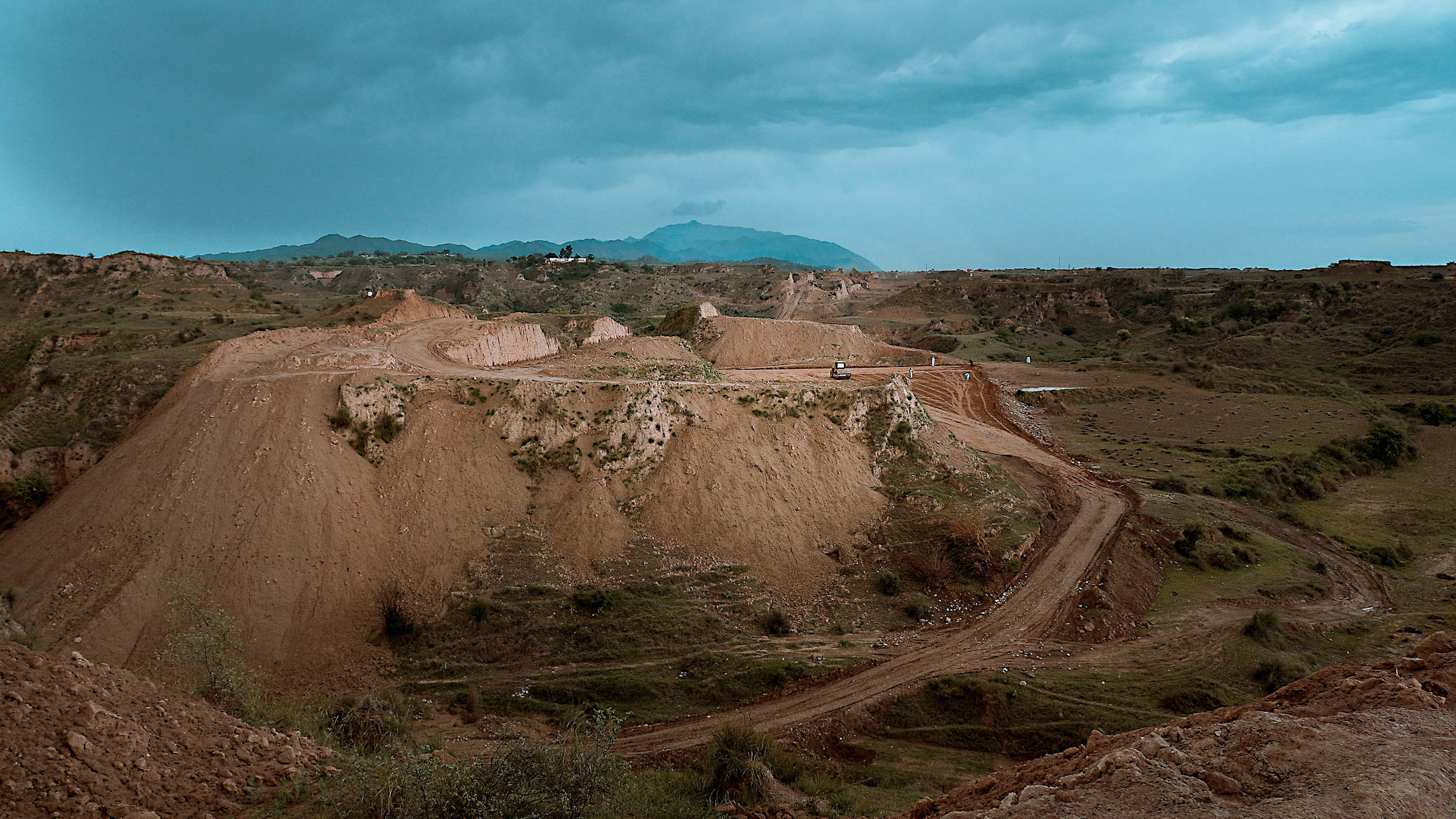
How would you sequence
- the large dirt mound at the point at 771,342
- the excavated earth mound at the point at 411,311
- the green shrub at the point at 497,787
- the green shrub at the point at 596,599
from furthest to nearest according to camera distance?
1. the large dirt mound at the point at 771,342
2. the excavated earth mound at the point at 411,311
3. the green shrub at the point at 596,599
4. the green shrub at the point at 497,787

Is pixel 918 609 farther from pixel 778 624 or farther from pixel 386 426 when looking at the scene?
pixel 386 426

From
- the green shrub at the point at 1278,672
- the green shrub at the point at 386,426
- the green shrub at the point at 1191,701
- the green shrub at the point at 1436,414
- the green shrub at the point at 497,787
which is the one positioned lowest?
the green shrub at the point at 1191,701

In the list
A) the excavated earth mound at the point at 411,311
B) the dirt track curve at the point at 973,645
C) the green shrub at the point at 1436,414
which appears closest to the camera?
the dirt track curve at the point at 973,645

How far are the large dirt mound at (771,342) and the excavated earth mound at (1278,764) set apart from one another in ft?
125

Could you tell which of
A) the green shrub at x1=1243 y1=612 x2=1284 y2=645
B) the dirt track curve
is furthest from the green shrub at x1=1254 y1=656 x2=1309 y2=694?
the dirt track curve

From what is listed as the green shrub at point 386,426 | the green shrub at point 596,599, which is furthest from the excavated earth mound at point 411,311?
the green shrub at point 596,599

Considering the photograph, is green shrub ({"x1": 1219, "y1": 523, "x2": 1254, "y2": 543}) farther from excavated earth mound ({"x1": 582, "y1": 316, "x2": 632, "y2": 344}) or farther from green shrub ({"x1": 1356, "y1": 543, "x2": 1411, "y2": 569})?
excavated earth mound ({"x1": 582, "y1": 316, "x2": 632, "y2": 344})

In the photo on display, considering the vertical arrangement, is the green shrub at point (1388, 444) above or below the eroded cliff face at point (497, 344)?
below

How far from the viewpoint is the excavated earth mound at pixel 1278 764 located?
5.82 metres

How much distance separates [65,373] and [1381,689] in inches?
1425

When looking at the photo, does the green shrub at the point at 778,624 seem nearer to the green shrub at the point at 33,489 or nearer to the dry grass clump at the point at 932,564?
the dry grass clump at the point at 932,564

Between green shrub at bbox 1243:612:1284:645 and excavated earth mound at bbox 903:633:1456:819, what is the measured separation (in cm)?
991

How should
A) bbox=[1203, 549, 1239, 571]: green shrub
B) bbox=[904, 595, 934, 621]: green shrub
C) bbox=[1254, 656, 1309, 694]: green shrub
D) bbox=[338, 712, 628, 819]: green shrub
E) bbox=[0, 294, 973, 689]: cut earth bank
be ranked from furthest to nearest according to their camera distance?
1. bbox=[1203, 549, 1239, 571]: green shrub
2. bbox=[904, 595, 934, 621]: green shrub
3. bbox=[0, 294, 973, 689]: cut earth bank
4. bbox=[1254, 656, 1309, 694]: green shrub
5. bbox=[338, 712, 628, 819]: green shrub

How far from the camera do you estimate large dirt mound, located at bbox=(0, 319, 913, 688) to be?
14.7m
